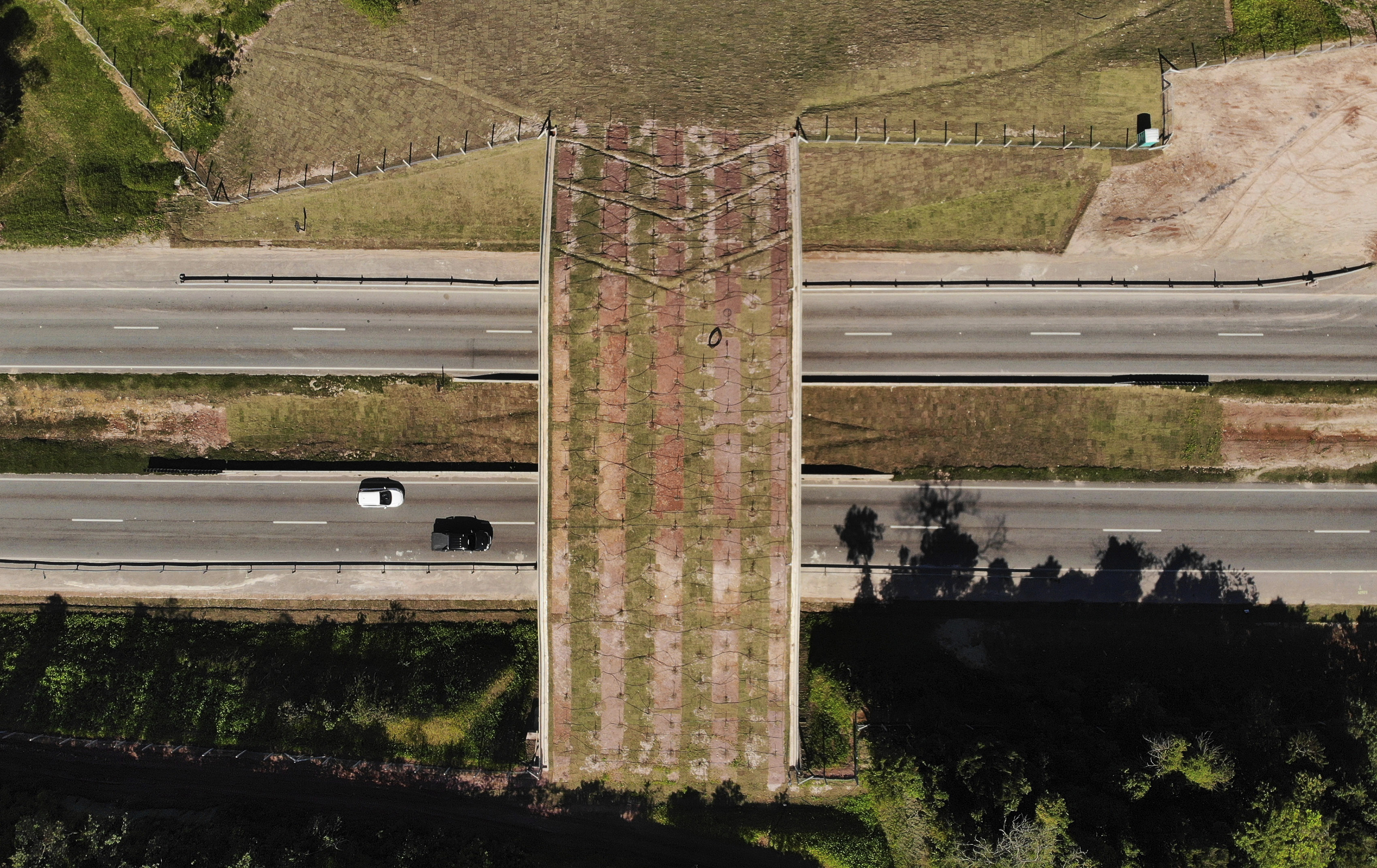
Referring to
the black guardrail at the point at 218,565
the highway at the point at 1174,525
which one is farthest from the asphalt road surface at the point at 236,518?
the highway at the point at 1174,525

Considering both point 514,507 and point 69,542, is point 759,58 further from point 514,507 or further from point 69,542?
point 69,542

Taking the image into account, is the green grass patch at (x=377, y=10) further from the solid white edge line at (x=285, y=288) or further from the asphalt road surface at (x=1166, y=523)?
the asphalt road surface at (x=1166, y=523)

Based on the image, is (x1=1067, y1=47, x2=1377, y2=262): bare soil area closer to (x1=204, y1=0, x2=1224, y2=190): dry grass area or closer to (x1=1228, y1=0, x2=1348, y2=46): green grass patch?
(x1=1228, y1=0, x2=1348, y2=46): green grass patch

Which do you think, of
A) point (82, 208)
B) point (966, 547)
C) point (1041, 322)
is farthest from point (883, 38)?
point (82, 208)

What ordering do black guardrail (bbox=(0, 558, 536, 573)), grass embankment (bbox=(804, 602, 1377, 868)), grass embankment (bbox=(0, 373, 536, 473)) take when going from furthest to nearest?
black guardrail (bbox=(0, 558, 536, 573)) → grass embankment (bbox=(0, 373, 536, 473)) → grass embankment (bbox=(804, 602, 1377, 868))

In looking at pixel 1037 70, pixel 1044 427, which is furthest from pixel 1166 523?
pixel 1037 70

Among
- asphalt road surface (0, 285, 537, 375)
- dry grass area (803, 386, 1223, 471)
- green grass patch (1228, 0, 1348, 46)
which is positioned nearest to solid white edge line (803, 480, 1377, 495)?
dry grass area (803, 386, 1223, 471)

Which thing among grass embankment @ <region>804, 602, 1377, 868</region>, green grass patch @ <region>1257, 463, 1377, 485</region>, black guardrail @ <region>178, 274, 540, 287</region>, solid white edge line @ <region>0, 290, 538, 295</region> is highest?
black guardrail @ <region>178, 274, 540, 287</region>
